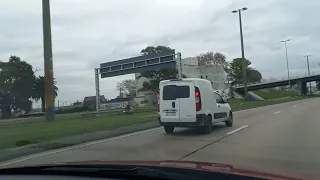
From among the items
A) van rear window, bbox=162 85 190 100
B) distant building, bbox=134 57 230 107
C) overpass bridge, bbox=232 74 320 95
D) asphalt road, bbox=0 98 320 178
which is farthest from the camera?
overpass bridge, bbox=232 74 320 95

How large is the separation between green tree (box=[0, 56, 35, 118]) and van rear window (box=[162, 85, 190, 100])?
63.9 metres

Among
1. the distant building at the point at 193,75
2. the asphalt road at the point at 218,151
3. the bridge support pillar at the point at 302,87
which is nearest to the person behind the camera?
the asphalt road at the point at 218,151

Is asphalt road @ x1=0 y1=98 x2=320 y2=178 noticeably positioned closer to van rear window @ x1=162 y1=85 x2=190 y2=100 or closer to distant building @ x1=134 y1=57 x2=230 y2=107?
van rear window @ x1=162 y1=85 x2=190 y2=100

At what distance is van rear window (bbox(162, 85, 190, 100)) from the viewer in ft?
49.9

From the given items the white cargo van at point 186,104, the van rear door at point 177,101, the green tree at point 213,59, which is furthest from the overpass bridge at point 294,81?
the van rear door at point 177,101

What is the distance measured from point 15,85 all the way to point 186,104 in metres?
69.0

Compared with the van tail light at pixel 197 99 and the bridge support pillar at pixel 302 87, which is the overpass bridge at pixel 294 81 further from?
the van tail light at pixel 197 99

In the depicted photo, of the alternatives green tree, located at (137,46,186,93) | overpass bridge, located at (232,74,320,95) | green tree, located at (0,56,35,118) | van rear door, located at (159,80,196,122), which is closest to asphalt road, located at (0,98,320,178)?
van rear door, located at (159,80,196,122)

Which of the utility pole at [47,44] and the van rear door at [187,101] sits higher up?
the utility pole at [47,44]

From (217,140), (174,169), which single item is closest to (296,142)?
(217,140)

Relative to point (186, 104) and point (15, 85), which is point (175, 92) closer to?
point (186, 104)

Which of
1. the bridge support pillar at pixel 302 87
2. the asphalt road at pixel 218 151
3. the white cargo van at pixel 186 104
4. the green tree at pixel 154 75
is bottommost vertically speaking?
the asphalt road at pixel 218 151

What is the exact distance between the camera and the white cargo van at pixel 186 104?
49.3ft

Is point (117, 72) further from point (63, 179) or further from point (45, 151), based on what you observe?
point (63, 179)
